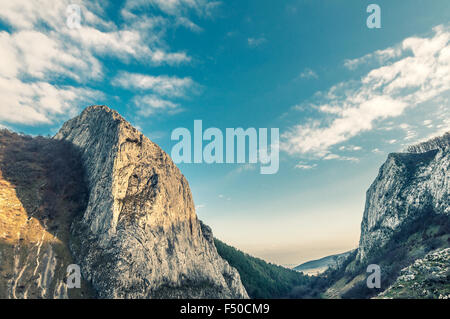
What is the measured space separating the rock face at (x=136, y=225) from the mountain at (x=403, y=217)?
262 ft

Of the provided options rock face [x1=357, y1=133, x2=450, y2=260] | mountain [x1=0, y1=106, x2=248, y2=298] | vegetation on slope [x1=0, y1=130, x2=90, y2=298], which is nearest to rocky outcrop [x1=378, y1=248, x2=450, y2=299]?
rock face [x1=357, y1=133, x2=450, y2=260]

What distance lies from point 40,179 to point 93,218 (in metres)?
28.6

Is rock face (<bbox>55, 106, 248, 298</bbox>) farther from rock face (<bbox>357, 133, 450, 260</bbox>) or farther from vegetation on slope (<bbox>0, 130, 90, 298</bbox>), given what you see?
rock face (<bbox>357, 133, 450, 260</bbox>)

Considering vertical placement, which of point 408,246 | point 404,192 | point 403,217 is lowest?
point 408,246

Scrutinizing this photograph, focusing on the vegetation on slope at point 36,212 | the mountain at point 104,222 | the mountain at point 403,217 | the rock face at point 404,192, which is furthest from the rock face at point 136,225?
the rock face at point 404,192

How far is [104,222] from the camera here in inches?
3108

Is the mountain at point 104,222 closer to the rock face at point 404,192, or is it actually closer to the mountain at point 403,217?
the mountain at point 403,217

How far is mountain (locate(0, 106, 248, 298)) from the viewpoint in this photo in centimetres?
6431

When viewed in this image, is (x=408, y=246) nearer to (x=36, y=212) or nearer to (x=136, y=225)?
(x=136, y=225)

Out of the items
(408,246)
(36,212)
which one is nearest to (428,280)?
(408,246)

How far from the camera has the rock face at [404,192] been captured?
120 m

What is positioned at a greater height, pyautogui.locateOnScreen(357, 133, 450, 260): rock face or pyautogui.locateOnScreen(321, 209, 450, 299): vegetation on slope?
pyautogui.locateOnScreen(357, 133, 450, 260): rock face

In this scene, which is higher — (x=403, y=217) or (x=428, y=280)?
(x=403, y=217)

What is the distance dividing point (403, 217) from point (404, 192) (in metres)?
15.0
